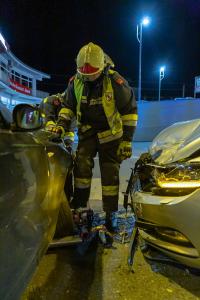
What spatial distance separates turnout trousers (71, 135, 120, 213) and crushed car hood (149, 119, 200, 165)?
2.55 feet

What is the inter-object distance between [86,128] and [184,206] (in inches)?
80.5

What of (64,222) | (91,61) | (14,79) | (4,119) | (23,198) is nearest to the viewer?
(23,198)

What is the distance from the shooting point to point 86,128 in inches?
167

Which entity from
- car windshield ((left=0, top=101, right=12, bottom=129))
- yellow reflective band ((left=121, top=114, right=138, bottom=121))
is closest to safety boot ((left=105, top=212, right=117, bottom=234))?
yellow reflective band ((left=121, top=114, right=138, bottom=121))

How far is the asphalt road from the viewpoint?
2768mm

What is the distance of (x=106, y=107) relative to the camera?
4031 millimetres

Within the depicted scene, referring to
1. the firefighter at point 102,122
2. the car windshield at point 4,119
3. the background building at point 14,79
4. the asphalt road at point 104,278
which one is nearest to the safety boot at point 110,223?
the firefighter at point 102,122

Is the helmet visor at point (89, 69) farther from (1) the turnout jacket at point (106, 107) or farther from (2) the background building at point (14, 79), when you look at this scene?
(2) the background building at point (14, 79)

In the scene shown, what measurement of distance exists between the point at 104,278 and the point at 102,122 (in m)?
1.69

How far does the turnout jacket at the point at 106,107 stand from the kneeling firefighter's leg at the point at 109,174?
107 mm

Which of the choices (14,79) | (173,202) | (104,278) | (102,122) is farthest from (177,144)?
(14,79)

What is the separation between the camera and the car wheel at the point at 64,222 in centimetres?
342

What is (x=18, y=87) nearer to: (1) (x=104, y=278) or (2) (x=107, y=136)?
(2) (x=107, y=136)

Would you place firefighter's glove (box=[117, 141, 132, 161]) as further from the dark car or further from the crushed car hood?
the dark car
